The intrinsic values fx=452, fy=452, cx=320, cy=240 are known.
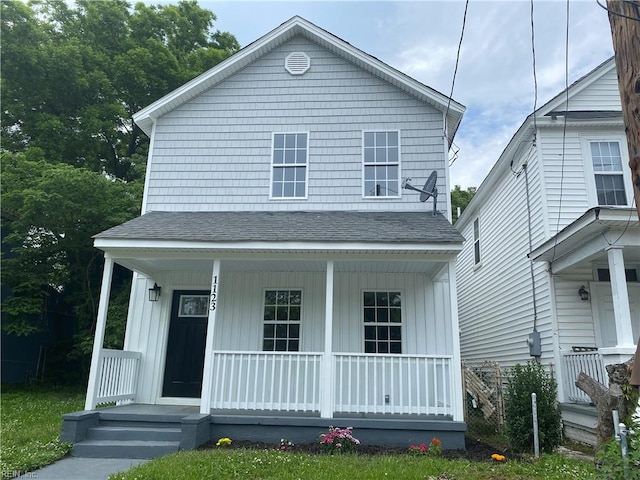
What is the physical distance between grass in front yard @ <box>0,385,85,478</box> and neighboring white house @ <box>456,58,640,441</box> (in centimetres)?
771

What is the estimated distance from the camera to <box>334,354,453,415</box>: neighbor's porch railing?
6.66 meters

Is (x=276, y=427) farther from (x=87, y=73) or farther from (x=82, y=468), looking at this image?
(x=87, y=73)

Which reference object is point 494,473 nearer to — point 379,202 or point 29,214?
point 379,202

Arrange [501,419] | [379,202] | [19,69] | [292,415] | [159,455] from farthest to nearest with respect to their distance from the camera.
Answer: [19,69]
[379,202]
[501,419]
[292,415]
[159,455]

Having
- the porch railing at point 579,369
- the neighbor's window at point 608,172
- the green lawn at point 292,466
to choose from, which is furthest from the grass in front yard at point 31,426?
the neighbor's window at point 608,172

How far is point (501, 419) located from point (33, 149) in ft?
51.1

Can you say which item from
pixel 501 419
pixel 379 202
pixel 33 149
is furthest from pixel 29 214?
pixel 501 419

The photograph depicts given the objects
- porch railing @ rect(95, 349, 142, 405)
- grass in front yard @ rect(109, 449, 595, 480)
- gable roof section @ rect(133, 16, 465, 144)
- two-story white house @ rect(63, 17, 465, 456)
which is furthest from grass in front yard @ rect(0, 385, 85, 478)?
gable roof section @ rect(133, 16, 465, 144)

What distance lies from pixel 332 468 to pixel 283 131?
265 inches

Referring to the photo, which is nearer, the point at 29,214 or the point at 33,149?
the point at 29,214

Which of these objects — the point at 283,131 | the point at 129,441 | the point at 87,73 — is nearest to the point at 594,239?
the point at 283,131

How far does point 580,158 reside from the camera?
9.19m

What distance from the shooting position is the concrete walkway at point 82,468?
16.7ft

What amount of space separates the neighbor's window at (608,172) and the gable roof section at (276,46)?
285cm
